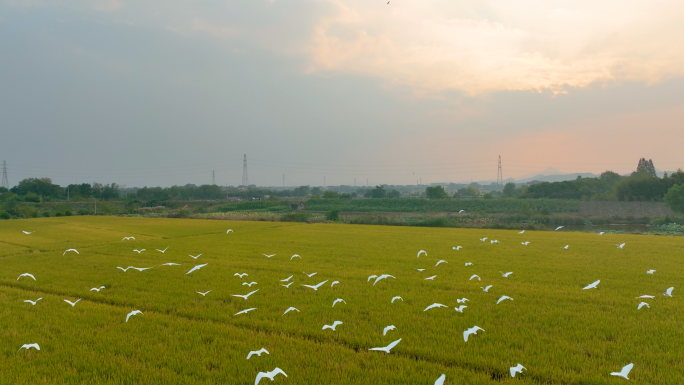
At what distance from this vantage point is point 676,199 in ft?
155

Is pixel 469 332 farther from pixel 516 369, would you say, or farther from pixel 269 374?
pixel 269 374

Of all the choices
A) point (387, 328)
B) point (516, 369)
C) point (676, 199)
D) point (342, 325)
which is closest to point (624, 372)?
point (516, 369)

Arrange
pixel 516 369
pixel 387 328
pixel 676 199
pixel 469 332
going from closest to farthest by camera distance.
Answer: pixel 516 369, pixel 469 332, pixel 387 328, pixel 676 199

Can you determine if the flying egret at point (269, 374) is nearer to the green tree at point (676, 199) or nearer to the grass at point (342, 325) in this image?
the grass at point (342, 325)

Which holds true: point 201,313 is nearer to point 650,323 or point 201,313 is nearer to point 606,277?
point 650,323

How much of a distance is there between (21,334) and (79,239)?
1942 cm

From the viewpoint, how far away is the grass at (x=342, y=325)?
5254 mm

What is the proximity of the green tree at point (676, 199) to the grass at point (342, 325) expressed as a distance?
140 feet

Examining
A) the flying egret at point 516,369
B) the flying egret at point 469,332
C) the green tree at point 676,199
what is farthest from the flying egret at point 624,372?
the green tree at point 676,199

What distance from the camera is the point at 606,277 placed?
11.8 m

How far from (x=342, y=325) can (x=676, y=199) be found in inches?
2231

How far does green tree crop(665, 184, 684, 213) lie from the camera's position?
46500mm

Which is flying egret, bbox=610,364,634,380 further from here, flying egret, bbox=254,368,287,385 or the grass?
flying egret, bbox=254,368,287,385

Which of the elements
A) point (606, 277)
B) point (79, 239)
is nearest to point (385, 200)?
point (79, 239)
